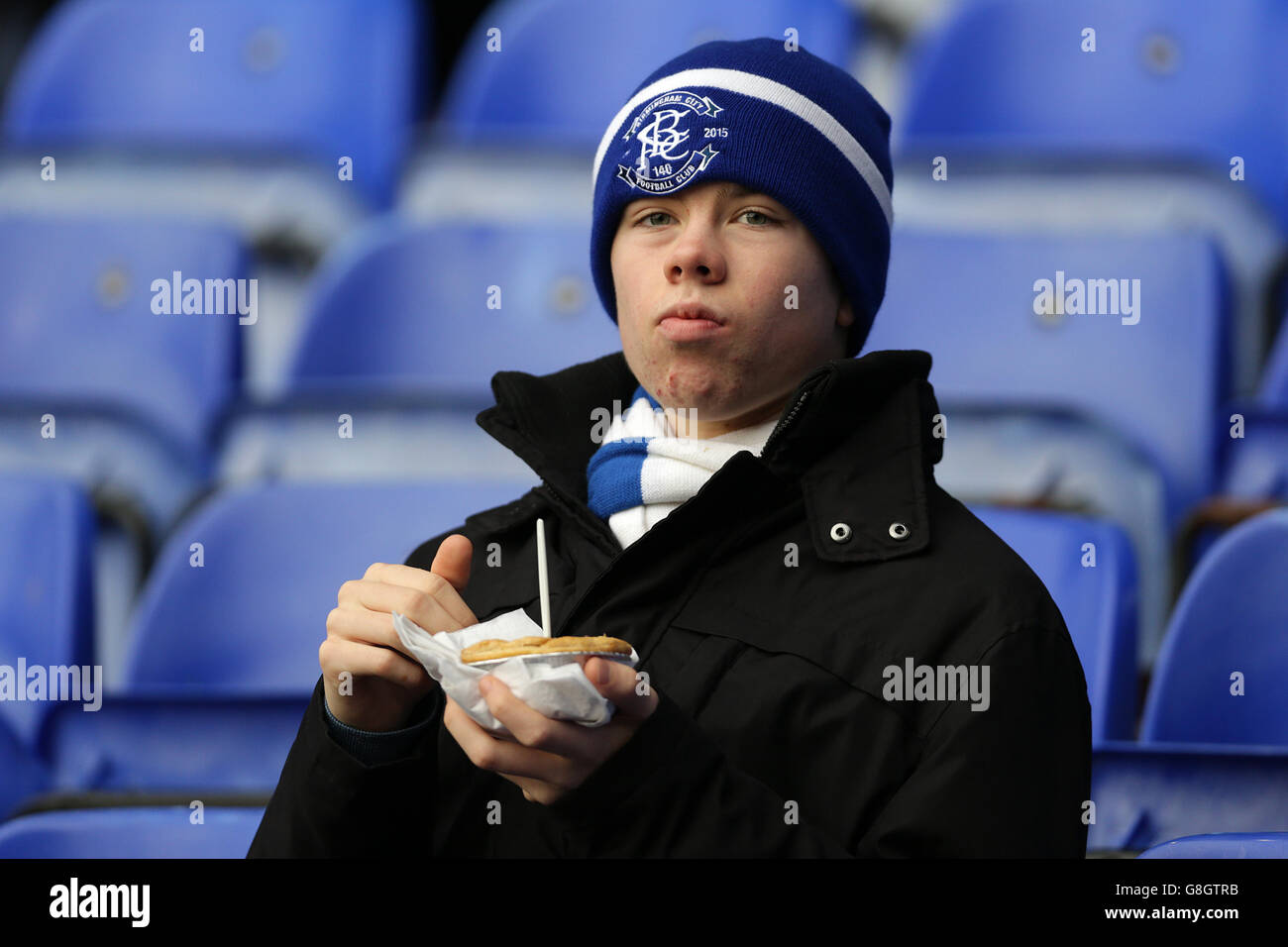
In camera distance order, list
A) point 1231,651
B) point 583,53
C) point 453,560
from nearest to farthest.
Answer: point 453,560, point 1231,651, point 583,53

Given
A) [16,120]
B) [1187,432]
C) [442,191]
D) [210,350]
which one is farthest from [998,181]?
[16,120]

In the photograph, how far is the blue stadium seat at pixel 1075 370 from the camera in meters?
2.22

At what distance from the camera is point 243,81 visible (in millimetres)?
3664

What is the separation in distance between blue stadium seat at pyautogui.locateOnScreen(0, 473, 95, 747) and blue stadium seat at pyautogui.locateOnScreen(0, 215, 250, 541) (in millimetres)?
542

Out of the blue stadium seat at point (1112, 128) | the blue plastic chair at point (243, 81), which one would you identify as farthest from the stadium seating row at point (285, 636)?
the blue plastic chair at point (243, 81)

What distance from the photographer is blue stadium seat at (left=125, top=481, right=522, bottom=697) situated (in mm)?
2262

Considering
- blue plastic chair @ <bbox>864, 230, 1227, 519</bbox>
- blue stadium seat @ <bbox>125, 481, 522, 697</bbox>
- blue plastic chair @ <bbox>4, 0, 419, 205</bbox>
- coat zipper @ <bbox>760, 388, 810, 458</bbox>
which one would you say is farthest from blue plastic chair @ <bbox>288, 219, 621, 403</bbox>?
coat zipper @ <bbox>760, 388, 810, 458</bbox>

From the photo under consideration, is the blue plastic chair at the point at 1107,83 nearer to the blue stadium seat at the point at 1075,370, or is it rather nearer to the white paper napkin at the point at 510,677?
the blue stadium seat at the point at 1075,370

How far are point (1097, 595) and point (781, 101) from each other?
807mm

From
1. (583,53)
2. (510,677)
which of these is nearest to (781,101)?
(510,677)

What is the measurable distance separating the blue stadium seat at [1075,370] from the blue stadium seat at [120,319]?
1250 millimetres

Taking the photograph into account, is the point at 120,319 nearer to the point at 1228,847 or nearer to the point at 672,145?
the point at 672,145

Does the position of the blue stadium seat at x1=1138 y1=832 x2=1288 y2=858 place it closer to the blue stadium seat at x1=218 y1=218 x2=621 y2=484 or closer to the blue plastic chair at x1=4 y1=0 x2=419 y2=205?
the blue stadium seat at x1=218 y1=218 x2=621 y2=484

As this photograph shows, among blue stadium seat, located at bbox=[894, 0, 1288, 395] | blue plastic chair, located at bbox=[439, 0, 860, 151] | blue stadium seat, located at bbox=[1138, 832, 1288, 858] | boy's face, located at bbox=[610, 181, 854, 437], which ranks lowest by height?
blue stadium seat, located at bbox=[1138, 832, 1288, 858]
